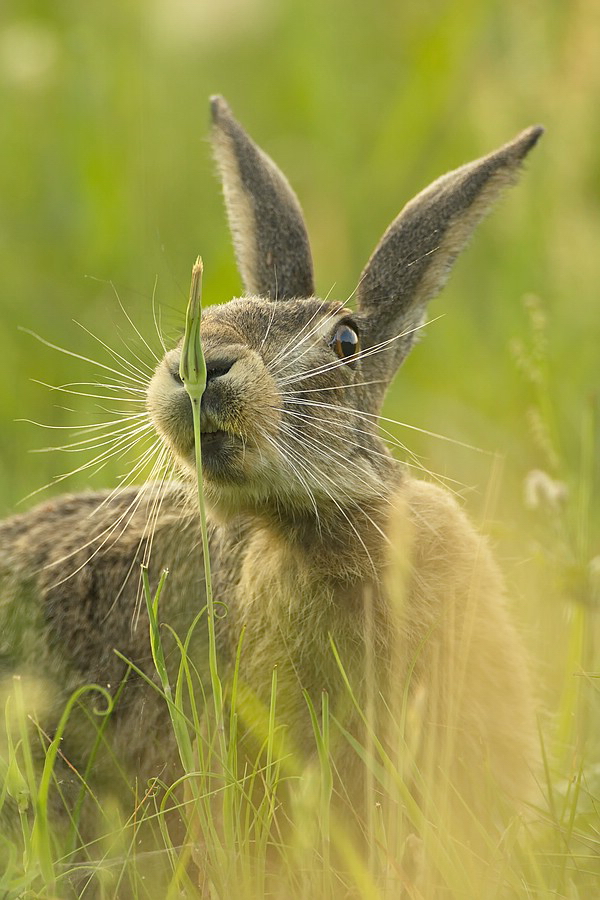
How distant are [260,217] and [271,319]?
0.98 m

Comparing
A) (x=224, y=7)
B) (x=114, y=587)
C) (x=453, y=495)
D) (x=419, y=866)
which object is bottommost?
(x=419, y=866)

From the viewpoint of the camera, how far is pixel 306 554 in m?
4.29

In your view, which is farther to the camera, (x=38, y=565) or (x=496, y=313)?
(x=496, y=313)

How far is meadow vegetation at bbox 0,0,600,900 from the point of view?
504 cm

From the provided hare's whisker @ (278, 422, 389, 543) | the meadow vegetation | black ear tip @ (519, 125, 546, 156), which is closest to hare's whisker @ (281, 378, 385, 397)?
hare's whisker @ (278, 422, 389, 543)

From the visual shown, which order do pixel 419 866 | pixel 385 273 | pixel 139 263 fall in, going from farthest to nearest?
pixel 139 263 → pixel 385 273 → pixel 419 866

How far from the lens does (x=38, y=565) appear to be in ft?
16.2

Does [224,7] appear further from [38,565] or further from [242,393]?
[242,393]

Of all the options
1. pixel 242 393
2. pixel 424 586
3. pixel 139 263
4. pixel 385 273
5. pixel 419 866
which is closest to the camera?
pixel 419 866

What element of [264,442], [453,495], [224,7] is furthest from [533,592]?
[224,7]

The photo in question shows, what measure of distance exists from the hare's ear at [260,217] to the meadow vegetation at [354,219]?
44 centimetres

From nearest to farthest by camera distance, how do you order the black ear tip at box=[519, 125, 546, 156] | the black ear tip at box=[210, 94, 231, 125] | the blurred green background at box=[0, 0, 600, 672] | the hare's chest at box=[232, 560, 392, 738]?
1. the hare's chest at box=[232, 560, 392, 738]
2. the black ear tip at box=[519, 125, 546, 156]
3. the black ear tip at box=[210, 94, 231, 125]
4. the blurred green background at box=[0, 0, 600, 672]

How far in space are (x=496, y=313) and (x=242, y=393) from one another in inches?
159

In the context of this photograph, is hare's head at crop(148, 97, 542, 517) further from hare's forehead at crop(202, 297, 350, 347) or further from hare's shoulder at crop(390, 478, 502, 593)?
hare's shoulder at crop(390, 478, 502, 593)
